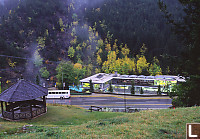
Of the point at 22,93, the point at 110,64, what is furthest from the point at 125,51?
the point at 22,93

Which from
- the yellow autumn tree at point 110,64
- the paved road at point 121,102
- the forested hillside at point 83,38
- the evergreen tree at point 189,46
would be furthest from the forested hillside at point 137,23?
the evergreen tree at point 189,46

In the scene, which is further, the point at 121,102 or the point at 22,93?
the point at 121,102

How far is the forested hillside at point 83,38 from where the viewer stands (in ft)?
282

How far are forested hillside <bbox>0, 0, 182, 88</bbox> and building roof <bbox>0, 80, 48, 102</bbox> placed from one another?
5141 cm

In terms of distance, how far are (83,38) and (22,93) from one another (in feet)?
349

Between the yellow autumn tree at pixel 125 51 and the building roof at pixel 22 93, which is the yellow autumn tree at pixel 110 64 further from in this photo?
the building roof at pixel 22 93

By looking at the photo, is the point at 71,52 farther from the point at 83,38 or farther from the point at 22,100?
the point at 22,100

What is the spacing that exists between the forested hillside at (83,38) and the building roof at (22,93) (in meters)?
51.4

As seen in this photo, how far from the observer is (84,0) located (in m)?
179

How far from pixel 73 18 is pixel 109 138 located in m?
146

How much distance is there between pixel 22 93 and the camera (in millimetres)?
20016

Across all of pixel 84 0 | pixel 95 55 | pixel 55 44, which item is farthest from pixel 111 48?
pixel 84 0

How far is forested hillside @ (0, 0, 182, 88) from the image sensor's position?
8594 centimetres

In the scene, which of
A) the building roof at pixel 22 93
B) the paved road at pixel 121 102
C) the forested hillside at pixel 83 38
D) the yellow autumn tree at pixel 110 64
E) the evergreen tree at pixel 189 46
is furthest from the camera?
the forested hillside at pixel 83 38
